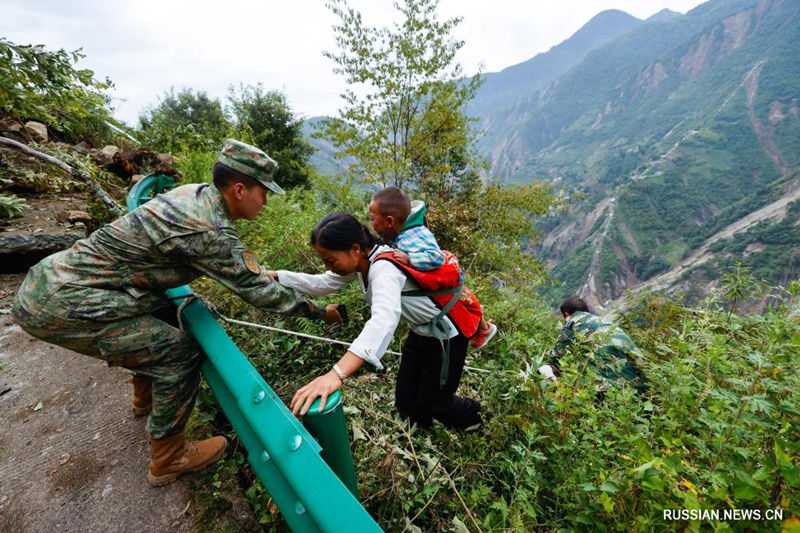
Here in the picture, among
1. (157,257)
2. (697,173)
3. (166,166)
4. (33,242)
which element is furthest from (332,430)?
(697,173)

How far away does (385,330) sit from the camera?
175 centimetres

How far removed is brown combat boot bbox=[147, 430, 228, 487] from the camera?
199 cm

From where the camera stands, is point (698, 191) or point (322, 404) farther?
point (698, 191)

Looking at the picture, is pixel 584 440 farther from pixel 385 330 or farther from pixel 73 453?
pixel 73 453

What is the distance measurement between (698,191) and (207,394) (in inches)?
5129

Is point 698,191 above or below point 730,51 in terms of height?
below

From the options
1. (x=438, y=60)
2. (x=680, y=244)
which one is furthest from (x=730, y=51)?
(x=438, y=60)

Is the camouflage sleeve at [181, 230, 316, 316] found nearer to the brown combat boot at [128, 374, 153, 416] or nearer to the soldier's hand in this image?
the soldier's hand

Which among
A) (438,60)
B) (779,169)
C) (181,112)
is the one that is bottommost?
(779,169)

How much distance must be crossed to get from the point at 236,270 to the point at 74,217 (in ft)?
17.7

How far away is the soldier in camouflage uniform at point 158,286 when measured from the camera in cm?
186

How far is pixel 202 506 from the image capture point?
1917mm

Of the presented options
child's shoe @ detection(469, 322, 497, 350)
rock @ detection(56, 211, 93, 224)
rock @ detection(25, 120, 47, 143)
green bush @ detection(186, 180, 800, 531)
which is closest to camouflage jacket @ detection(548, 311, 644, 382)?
green bush @ detection(186, 180, 800, 531)

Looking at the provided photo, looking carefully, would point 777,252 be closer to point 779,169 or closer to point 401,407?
point 779,169
